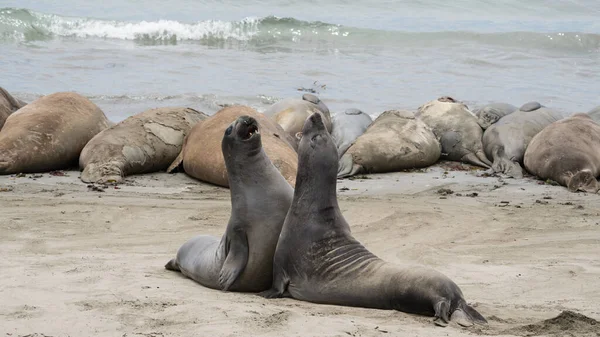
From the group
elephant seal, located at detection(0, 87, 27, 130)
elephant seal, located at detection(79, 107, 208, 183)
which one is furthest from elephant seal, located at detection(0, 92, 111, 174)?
elephant seal, located at detection(0, 87, 27, 130)

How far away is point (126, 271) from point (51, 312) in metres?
1.26

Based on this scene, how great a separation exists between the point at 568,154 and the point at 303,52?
1514 cm

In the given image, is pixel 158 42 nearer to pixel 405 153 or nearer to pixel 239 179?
pixel 405 153

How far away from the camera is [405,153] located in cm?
1026

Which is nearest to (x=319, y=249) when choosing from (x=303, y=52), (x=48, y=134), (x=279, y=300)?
(x=279, y=300)

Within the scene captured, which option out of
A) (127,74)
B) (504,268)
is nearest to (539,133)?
(504,268)

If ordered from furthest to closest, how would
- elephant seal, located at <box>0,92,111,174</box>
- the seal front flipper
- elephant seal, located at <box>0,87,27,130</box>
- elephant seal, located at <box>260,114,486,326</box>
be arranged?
1. elephant seal, located at <box>0,87,27,130</box>
2. elephant seal, located at <box>0,92,111,174</box>
3. the seal front flipper
4. elephant seal, located at <box>260,114,486,326</box>

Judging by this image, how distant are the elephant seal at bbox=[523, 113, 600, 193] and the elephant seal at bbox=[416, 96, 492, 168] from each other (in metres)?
0.70

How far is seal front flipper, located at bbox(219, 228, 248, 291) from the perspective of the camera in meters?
5.16

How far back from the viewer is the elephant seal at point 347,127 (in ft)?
36.1

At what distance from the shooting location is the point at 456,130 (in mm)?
11133

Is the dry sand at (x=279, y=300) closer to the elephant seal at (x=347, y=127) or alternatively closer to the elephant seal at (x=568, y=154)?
the elephant seal at (x=568, y=154)

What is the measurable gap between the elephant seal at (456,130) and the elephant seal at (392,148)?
22cm

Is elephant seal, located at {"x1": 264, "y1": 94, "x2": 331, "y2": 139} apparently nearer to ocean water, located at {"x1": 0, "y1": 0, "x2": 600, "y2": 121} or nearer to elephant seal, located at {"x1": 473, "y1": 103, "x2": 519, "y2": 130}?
elephant seal, located at {"x1": 473, "y1": 103, "x2": 519, "y2": 130}
